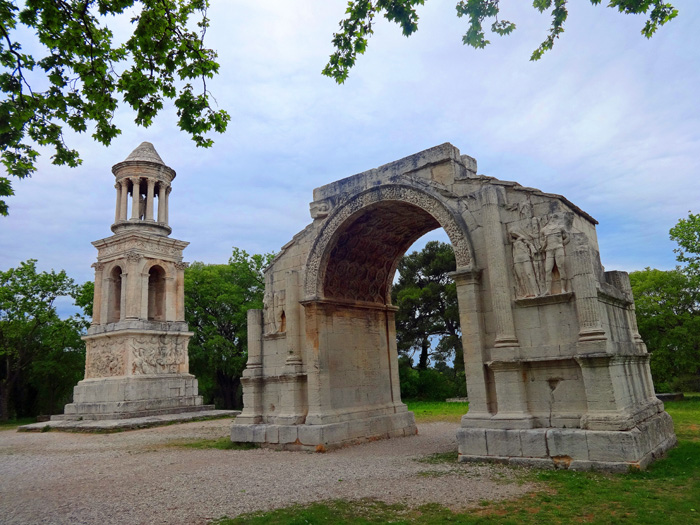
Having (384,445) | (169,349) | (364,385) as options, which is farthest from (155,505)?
(169,349)

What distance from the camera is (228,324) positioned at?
31.0 m

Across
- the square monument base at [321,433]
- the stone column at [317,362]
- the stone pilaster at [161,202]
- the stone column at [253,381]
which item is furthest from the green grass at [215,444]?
the stone pilaster at [161,202]

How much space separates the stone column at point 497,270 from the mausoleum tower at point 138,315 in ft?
53.0

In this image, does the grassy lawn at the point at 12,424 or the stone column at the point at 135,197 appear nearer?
the grassy lawn at the point at 12,424

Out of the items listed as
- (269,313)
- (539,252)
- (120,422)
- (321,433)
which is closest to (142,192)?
(120,422)

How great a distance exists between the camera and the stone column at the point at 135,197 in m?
23.2

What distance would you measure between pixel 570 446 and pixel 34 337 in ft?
96.5

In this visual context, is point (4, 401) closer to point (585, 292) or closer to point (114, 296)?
point (114, 296)

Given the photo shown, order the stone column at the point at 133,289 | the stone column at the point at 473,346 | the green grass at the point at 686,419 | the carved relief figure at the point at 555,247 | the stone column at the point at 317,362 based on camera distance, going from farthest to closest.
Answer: the stone column at the point at 133,289 < the stone column at the point at 317,362 < the green grass at the point at 686,419 < the stone column at the point at 473,346 < the carved relief figure at the point at 555,247

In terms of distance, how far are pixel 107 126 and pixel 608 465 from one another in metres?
8.62

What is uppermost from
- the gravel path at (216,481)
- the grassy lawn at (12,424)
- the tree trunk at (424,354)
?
the tree trunk at (424,354)

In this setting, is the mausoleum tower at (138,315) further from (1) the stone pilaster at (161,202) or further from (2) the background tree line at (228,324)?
(2) the background tree line at (228,324)

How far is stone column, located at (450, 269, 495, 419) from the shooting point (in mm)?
9180

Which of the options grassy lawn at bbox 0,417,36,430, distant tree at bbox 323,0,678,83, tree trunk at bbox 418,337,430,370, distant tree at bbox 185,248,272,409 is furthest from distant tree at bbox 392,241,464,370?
distant tree at bbox 323,0,678,83
